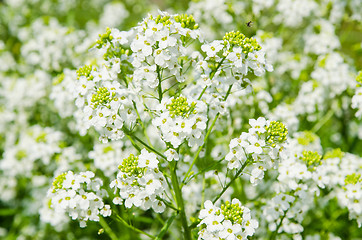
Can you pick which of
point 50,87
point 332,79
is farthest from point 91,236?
point 332,79

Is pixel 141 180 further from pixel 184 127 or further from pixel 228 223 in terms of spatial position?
pixel 228 223

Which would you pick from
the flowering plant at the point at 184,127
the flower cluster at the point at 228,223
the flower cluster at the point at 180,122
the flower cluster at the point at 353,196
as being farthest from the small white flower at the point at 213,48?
the flower cluster at the point at 353,196

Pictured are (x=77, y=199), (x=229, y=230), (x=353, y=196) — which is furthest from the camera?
(x=353, y=196)

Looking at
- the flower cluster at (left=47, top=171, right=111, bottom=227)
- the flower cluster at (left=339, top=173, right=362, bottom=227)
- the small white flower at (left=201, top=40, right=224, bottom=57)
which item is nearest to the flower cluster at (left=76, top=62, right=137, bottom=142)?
the flower cluster at (left=47, top=171, right=111, bottom=227)

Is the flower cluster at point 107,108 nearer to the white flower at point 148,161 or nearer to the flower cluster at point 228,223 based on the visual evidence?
the white flower at point 148,161

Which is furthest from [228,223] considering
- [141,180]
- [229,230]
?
[141,180]
